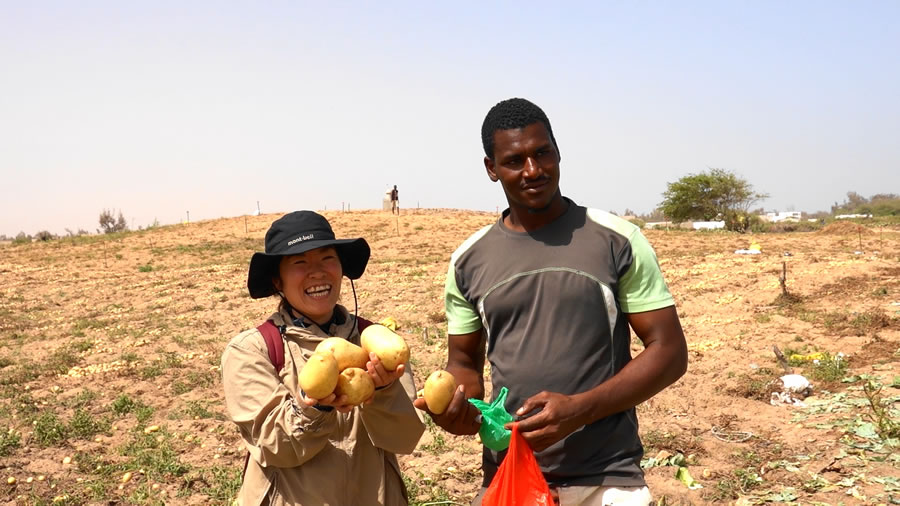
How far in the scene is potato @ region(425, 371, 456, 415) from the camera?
7.13 feet

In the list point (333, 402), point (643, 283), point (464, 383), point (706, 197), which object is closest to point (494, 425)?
point (464, 383)

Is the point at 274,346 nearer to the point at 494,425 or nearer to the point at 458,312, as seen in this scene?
the point at 458,312

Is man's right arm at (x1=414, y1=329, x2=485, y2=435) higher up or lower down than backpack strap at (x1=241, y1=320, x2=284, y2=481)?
lower down

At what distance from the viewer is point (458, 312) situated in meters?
2.55

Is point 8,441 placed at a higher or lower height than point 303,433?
lower

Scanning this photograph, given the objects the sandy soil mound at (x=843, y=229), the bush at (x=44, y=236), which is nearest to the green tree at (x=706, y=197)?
the sandy soil mound at (x=843, y=229)

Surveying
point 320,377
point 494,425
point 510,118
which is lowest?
point 494,425

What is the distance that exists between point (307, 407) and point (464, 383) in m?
0.61

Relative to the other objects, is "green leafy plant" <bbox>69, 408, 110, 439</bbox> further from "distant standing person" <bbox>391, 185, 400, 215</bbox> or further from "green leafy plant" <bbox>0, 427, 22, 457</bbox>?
"distant standing person" <bbox>391, 185, 400, 215</bbox>

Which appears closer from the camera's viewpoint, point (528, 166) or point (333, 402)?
point (333, 402)

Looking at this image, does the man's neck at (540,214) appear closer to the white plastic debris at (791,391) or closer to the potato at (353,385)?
the potato at (353,385)

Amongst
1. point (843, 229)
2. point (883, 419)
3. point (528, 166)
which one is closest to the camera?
point (528, 166)

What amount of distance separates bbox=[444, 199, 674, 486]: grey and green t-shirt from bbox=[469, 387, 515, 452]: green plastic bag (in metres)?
0.10

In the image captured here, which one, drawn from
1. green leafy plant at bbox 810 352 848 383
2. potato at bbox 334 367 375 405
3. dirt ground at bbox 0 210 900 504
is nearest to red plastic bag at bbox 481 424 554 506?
potato at bbox 334 367 375 405
